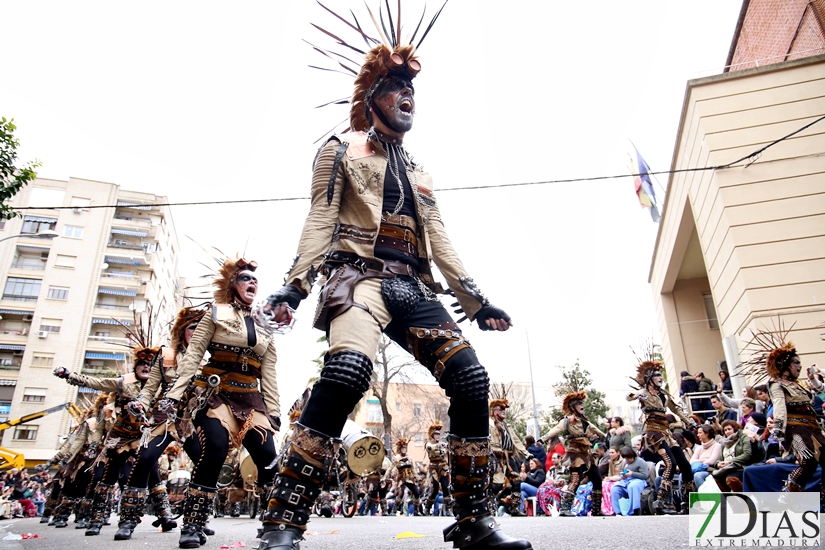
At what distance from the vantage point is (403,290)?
296 centimetres

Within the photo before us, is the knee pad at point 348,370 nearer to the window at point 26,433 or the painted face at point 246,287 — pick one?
the painted face at point 246,287

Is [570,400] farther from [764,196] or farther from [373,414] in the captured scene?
[373,414]

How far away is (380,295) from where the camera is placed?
2.93m

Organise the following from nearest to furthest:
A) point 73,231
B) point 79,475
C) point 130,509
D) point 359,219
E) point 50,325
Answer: point 359,219 → point 130,509 → point 79,475 → point 50,325 → point 73,231

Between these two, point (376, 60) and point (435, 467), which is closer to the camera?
point (376, 60)

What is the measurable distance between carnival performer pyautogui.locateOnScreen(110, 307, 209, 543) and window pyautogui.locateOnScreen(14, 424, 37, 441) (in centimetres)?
4416

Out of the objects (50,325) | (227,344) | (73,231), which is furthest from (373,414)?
(227,344)

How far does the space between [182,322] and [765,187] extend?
48.8ft

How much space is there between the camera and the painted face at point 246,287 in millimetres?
5598

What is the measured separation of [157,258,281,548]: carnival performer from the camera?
15.0 feet

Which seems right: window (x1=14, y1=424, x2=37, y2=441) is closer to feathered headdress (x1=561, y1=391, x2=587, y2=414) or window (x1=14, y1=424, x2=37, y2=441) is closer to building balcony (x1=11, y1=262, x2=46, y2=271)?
building balcony (x1=11, y1=262, x2=46, y2=271)

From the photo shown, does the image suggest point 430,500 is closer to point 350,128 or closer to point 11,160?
point 11,160

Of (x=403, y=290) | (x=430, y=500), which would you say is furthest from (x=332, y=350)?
(x=430, y=500)

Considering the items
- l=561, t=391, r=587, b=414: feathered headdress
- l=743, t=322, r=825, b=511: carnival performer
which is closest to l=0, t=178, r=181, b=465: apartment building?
l=561, t=391, r=587, b=414: feathered headdress
